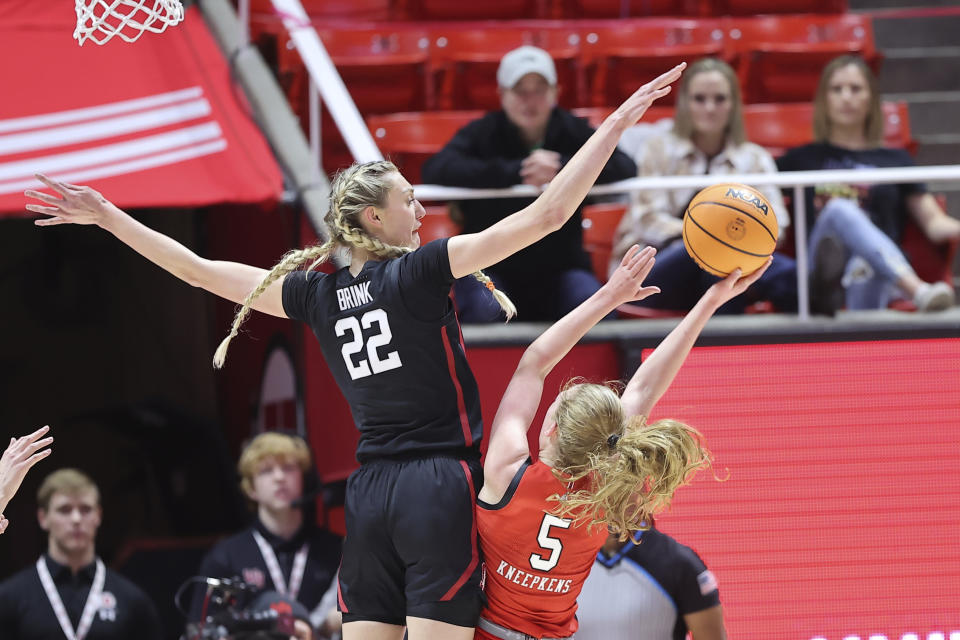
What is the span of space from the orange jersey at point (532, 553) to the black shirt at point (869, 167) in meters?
3.05

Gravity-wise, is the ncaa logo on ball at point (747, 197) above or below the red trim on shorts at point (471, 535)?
above

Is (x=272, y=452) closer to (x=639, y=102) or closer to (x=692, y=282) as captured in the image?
(x=692, y=282)

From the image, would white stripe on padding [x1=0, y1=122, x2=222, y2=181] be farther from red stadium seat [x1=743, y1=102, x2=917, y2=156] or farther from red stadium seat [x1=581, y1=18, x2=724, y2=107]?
red stadium seat [x1=743, y1=102, x2=917, y2=156]

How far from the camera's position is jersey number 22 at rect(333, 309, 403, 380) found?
3443 millimetres

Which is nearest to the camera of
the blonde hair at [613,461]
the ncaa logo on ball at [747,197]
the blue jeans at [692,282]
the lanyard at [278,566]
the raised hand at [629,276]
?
the blonde hair at [613,461]

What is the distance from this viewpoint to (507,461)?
137 inches

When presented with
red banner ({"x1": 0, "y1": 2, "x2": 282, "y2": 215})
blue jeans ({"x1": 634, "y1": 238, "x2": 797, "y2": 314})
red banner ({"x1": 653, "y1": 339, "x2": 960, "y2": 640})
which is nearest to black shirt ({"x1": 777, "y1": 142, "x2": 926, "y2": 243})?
blue jeans ({"x1": 634, "y1": 238, "x2": 797, "y2": 314})

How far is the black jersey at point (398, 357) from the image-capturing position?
341 centimetres

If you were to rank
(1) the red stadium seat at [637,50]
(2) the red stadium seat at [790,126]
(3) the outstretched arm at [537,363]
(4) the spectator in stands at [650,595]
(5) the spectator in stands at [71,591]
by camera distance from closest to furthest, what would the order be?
(3) the outstretched arm at [537,363] < (4) the spectator in stands at [650,595] < (5) the spectator in stands at [71,591] < (2) the red stadium seat at [790,126] < (1) the red stadium seat at [637,50]

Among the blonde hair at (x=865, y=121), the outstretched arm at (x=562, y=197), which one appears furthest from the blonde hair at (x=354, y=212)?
the blonde hair at (x=865, y=121)

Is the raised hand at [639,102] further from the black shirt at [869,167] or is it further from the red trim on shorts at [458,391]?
the black shirt at [869,167]

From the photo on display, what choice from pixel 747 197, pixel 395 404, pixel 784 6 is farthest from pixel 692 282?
pixel 784 6

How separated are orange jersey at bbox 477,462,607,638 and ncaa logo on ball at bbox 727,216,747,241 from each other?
1.04 m

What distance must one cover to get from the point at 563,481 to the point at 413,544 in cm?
42
